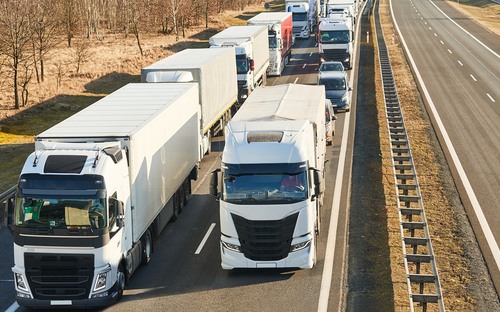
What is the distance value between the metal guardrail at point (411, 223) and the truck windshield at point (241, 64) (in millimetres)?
7197

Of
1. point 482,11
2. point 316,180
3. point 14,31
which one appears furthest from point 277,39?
point 482,11

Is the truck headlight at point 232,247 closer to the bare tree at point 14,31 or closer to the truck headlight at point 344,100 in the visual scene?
the truck headlight at point 344,100

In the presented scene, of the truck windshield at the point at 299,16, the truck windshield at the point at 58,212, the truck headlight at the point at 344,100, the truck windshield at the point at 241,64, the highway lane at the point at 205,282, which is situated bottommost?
the highway lane at the point at 205,282

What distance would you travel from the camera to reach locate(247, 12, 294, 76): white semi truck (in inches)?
1938

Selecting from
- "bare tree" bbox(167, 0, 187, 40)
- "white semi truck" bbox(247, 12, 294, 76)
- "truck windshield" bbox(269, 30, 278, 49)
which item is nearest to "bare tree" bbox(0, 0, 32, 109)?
"truck windshield" bbox(269, 30, 278, 49)

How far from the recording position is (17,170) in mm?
26547

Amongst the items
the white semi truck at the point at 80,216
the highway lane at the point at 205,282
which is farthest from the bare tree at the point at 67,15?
the white semi truck at the point at 80,216

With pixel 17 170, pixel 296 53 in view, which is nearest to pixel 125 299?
pixel 17 170

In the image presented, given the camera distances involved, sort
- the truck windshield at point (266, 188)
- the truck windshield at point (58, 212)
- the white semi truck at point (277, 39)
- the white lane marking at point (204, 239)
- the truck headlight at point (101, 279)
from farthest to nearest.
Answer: the white semi truck at point (277, 39) → the white lane marking at point (204, 239) → the truck windshield at point (266, 188) → the truck headlight at point (101, 279) → the truck windshield at point (58, 212)

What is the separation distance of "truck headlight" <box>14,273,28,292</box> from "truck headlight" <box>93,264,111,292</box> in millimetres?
1360

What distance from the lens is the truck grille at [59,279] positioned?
14695 millimetres

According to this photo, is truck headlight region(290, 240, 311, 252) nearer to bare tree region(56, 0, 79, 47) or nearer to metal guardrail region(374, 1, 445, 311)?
metal guardrail region(374, 1, 445, 311)

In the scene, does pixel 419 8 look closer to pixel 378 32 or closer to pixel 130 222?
pixel 378 32

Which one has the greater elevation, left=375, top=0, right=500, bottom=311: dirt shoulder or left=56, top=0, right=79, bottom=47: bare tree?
left=56, top=0, right=79, bottom=47: bare tree
